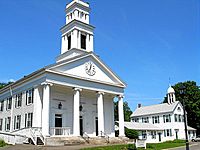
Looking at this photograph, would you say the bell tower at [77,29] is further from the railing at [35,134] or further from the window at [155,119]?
the window at [155,119]

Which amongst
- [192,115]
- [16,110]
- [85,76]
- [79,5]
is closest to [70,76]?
[85,76]

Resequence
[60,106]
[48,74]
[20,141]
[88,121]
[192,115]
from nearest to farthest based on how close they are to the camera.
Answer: [20,141]
[48,74]
[60,106]
[88,121]
[192,115]

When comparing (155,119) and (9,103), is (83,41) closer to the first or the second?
(9,103)

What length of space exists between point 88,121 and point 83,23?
45.1 feet

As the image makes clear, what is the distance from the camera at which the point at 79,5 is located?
129 feet

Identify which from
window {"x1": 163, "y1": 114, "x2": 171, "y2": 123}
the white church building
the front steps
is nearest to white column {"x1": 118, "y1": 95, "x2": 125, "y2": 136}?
the white church building

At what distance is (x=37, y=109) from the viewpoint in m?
29.6

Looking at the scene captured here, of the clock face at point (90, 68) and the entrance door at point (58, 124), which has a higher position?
the clock face at point (90, 68)

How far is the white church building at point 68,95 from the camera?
29.3m

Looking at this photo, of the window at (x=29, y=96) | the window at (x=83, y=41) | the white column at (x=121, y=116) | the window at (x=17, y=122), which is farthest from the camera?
the window at (x=83, y=41)

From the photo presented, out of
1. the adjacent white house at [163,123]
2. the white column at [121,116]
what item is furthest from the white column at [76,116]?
the adjacent white house at [163,123]

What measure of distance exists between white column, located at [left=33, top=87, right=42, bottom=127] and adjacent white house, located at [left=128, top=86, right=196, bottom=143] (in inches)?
1103

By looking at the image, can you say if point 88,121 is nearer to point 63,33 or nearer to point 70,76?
point 70,76

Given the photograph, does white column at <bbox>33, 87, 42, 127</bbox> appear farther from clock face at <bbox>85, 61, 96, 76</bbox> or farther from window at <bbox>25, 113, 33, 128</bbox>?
clock face at <bbox>85, 61, 96, 76</bbox>
